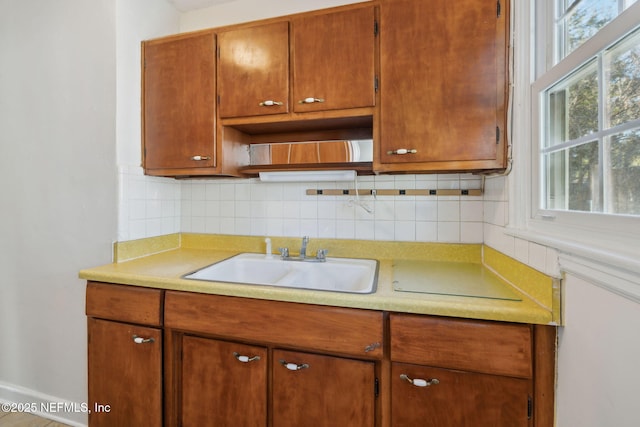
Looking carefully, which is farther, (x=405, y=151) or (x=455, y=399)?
(x=405, y=151)

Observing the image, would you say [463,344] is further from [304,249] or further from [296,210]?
[296,210]

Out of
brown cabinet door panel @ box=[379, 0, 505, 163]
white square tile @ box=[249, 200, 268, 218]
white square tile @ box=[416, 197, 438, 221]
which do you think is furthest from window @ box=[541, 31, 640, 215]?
white square tile @ box=[249, 200, 268, 218]

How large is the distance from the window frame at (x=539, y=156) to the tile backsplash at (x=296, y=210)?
0.37 m

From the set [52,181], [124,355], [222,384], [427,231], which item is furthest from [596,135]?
[52,181]

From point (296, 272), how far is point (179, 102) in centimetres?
114

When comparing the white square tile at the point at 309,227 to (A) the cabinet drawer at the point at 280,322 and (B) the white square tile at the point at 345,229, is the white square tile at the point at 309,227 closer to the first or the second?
(B) the white square tile at the point at 345,229

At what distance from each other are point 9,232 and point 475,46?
108 inches

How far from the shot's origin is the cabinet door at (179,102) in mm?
1486

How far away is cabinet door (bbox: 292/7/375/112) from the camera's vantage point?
1257 mm

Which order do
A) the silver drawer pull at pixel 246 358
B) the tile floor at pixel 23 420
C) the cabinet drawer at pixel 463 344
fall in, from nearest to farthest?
1. the cabinet drawer at pixel 463 344
2. the silver drawer pull at pixel 246 358
3. the tile floor at pixel 23 420

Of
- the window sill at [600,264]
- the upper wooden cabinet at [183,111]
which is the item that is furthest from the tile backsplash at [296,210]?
the window sill at [600,264]

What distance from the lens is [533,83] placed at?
3.37ft

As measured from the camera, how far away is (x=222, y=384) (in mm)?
1161

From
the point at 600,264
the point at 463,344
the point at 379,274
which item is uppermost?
the point at 600,264
